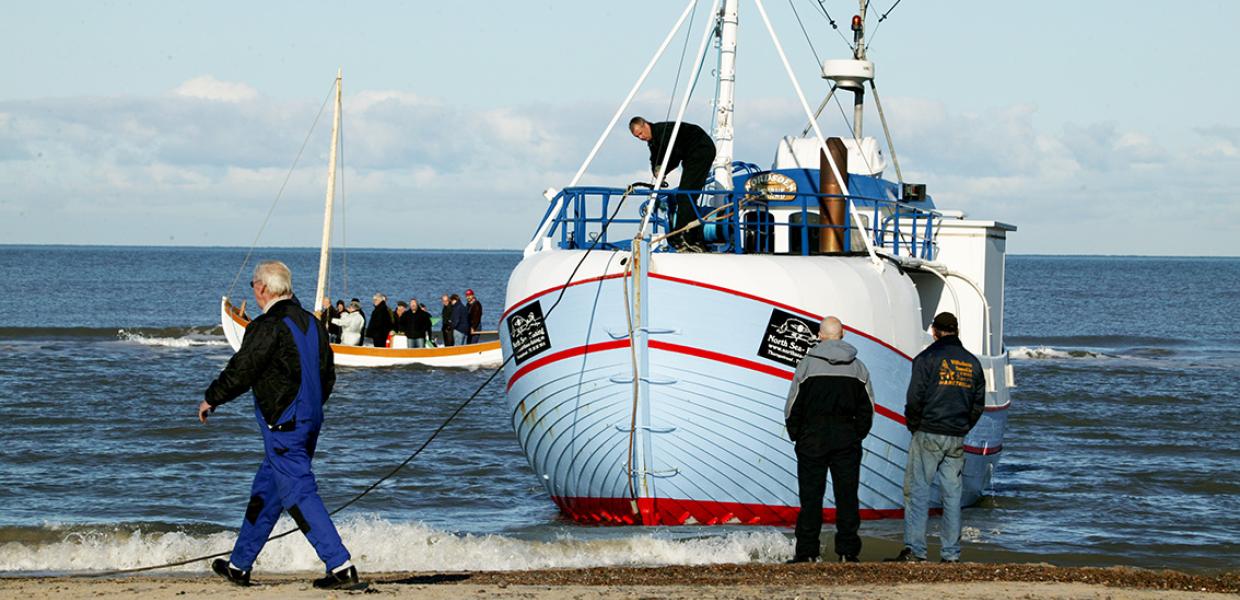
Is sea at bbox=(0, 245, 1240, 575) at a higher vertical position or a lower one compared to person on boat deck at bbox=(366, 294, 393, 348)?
lower

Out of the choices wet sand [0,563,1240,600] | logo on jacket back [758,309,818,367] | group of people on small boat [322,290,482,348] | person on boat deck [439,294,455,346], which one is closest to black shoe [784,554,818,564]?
wet sand [0,563,1240,600]

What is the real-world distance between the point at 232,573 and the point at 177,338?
40579 millimetres

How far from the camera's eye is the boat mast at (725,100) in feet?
48.7

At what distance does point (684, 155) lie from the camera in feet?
45.4

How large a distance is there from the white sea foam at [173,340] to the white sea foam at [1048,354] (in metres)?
22.9

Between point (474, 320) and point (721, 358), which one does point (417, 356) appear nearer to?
point (474, 320)

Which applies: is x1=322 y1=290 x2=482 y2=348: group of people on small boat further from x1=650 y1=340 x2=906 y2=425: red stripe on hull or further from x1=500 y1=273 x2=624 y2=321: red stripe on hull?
x1=650 y1=340 x2=906 y2=425: red stripe on hull

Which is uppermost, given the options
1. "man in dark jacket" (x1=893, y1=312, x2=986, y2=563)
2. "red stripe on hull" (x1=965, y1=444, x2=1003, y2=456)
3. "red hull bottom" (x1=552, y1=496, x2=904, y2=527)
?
"man in dark jacket" (x1=893, y1=312, x2=986, y2=563)

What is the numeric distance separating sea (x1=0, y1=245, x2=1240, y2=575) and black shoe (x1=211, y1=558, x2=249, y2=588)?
8.97ft

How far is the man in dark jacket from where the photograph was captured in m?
10.7

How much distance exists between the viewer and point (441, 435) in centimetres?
2292

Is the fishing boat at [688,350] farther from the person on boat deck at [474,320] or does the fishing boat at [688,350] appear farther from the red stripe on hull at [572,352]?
the person on boat deck at [474,320]

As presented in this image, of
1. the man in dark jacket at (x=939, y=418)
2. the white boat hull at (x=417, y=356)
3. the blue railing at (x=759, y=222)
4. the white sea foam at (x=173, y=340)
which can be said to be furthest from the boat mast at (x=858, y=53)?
the white sea foam at (x=173, y=340)

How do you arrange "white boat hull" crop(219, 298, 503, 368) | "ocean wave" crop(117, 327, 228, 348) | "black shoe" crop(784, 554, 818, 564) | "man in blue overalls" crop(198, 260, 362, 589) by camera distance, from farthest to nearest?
"ocean wave" crop(117, 327, 228, 348), "white boat hull" crop(219, 298, 503, 368), "black shoe" crop(784, 554, 818, 564), "man in blue overalls" crop(198, 260, 362, 589)
